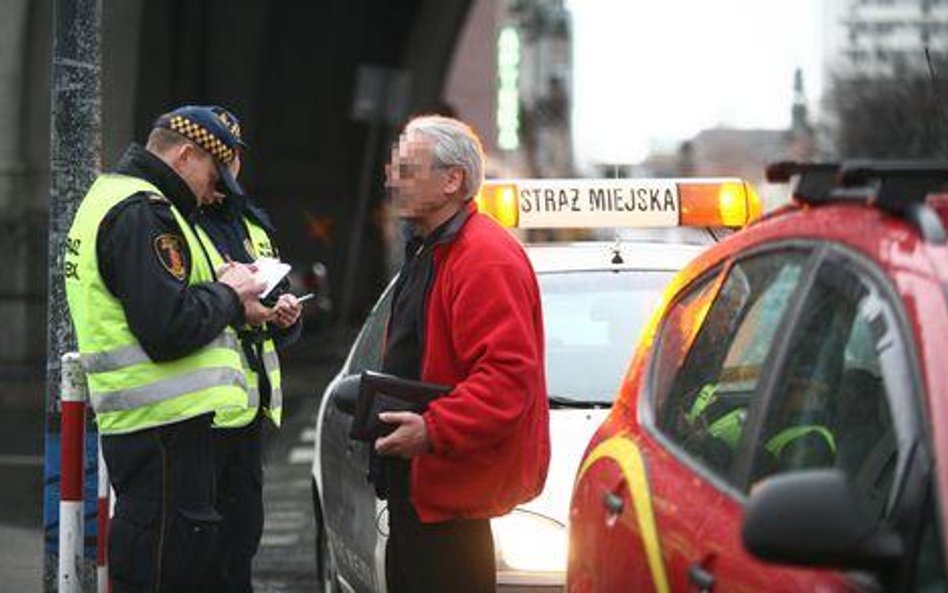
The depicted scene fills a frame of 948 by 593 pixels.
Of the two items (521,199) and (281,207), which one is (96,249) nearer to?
(521,199)

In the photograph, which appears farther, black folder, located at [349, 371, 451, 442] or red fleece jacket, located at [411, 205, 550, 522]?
black folder, located at [349, 371, 451, 442]

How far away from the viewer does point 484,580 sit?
4305 millimetres

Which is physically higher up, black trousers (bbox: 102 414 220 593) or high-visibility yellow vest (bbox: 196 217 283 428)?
high-visibility yellow vest (bbox: 196 217 283 428)

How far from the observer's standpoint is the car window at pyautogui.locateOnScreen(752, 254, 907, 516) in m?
2.93

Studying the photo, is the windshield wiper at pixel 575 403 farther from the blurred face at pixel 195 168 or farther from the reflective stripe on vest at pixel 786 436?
the reflective stripe on vest at pixel 786 436

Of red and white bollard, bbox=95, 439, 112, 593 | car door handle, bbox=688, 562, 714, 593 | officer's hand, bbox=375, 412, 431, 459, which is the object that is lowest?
red and white bollard, bbox=95, 439, 112, 593

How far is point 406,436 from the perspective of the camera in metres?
4.04

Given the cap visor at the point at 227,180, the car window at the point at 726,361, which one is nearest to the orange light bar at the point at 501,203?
the cap visor at the point at 227,180

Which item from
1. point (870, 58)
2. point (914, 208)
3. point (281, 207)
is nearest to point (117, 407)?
point (914, 208)

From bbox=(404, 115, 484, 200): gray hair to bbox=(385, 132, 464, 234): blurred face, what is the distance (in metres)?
0.02

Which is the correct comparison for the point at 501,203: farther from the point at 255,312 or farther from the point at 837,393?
the point at 837,393

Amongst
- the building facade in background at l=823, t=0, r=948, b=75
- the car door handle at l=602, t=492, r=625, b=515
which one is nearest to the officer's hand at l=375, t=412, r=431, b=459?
the car door handle at l=602, t=492, r=625, b=515

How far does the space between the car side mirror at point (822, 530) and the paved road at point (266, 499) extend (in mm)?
5151

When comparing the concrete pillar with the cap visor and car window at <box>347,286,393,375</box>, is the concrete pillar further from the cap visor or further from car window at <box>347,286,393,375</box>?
the cap visor
